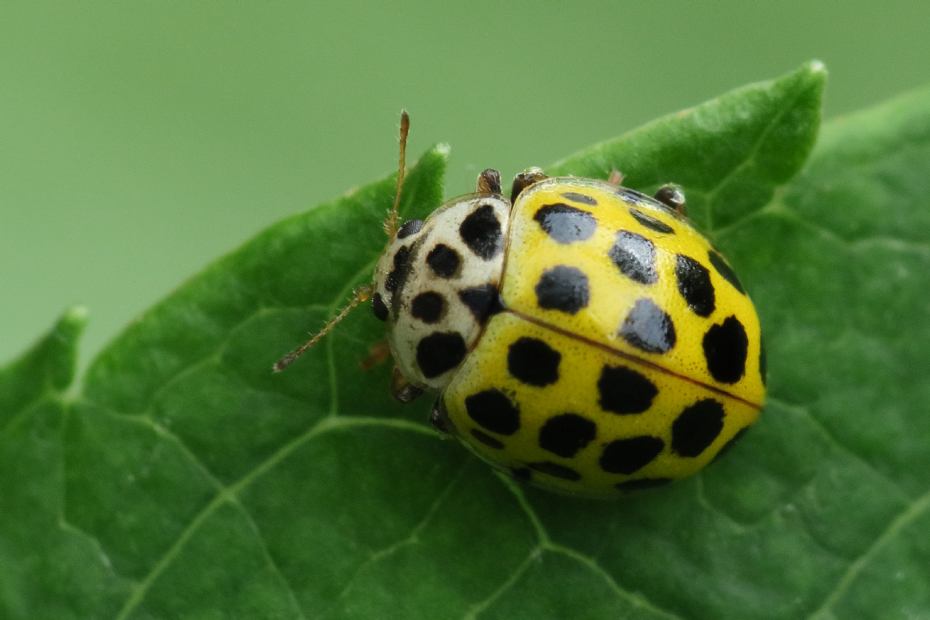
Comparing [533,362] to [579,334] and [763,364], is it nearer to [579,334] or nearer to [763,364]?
[579,334]

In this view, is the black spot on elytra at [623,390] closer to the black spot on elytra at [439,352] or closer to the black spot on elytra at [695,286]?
the black spot on elytra at [695,286]

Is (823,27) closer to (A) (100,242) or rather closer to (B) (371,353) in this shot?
(B) (371,353)

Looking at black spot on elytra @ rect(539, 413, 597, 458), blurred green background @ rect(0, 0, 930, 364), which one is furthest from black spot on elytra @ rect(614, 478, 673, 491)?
blurred green background @ rect(0, 0, 930, 364)

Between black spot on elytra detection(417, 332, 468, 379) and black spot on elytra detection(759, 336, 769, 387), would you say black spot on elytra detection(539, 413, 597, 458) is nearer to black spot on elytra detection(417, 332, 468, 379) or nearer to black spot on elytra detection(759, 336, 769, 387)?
black spot on elytra detection(417, 332, 468, 379)

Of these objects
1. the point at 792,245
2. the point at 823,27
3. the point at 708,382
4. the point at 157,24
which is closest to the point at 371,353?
the point at 708,382

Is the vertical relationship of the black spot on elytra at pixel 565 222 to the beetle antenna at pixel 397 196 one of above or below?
below

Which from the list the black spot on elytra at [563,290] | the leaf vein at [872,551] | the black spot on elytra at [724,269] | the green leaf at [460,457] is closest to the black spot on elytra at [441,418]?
the green leaf at [460,457]
